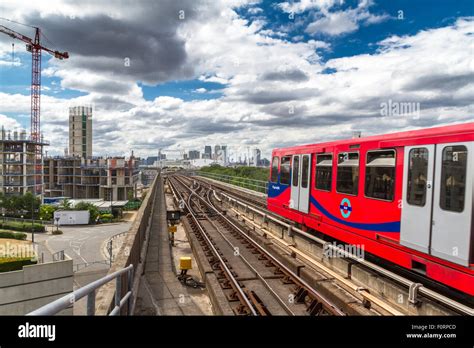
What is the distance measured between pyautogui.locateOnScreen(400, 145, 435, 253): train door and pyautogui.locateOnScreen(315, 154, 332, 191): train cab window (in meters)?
3.39

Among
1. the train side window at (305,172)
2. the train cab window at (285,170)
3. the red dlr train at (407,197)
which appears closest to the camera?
the red dlr train at (407,197)

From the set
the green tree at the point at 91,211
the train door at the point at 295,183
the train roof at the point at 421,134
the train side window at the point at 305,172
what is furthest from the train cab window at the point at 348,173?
the green tree at the point at 91,211

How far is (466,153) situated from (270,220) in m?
10.5

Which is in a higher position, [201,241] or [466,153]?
[466,153]

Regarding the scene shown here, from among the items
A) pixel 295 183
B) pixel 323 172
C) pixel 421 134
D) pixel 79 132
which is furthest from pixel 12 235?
pixel 79 132

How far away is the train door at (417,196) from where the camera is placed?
7160 mm

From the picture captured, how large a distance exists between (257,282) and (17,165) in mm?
89541

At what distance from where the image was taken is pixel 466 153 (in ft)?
21.1

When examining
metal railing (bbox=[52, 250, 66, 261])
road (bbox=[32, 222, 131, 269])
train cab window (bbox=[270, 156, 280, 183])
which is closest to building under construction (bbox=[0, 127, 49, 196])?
road (bbox=[32, 222, 131, 269])

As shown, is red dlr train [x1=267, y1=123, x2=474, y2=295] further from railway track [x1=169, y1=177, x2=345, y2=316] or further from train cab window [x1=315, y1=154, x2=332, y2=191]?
railway track [x1=169, y1=177, x2=345, y2=316]

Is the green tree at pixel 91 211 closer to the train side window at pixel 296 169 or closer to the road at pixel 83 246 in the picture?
the road at pixel 83 246

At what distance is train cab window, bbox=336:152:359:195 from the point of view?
9.70 meters
